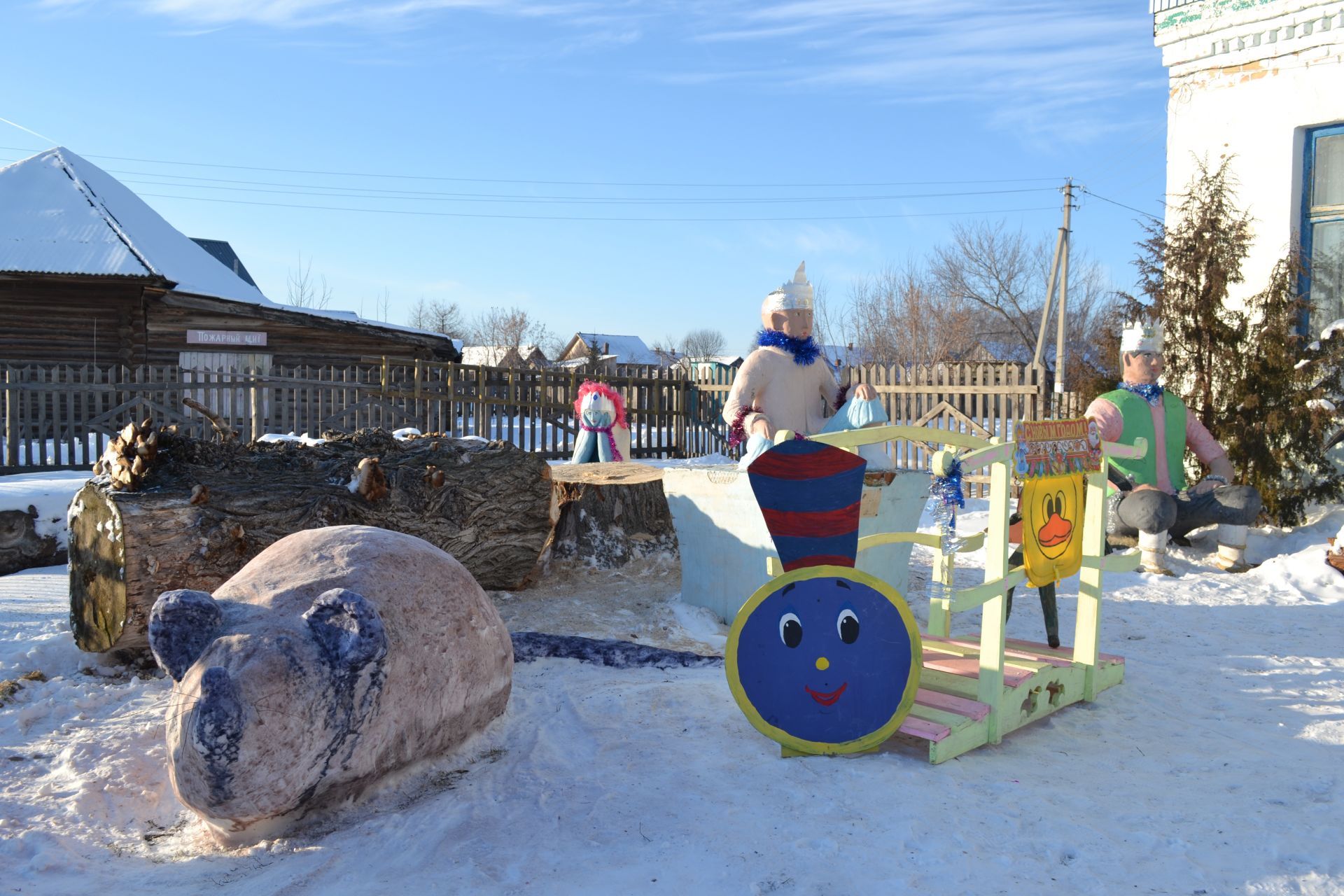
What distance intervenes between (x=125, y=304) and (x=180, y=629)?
616 inches

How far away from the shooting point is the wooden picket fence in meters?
11.5

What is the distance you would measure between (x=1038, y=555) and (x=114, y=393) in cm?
1242

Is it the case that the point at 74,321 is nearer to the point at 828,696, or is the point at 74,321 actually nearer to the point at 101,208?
the point at 101,208

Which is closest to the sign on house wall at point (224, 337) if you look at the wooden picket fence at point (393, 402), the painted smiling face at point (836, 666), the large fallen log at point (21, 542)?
the wooden picket fence at point (393, 402)

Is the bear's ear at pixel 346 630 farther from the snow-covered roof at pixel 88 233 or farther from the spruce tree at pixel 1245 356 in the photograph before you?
the snow-covered roof at pixel 88 233

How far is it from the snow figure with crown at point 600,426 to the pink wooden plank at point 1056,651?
4586 mm

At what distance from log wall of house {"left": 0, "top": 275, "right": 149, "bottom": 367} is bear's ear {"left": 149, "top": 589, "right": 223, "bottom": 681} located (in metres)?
14.9

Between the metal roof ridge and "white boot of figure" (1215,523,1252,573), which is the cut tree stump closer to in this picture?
"white boot of figure" (1215,523,1252,573)

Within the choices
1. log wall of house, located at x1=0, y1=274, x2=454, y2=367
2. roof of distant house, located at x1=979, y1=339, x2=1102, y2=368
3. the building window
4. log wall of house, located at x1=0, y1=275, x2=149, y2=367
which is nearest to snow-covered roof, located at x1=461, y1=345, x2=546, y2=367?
roof of distant house, located at x1=979, y1=339, x2=1102, y2=368

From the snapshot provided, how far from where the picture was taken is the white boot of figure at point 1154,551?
21.2ft

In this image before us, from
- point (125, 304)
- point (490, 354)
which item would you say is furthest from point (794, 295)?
point (490, 354)

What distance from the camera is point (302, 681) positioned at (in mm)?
2633

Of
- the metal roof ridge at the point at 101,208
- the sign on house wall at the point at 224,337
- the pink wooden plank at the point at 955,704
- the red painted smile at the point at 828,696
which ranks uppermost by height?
the metal roof ridge at the point at 101,208

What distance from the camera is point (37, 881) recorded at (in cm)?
249
